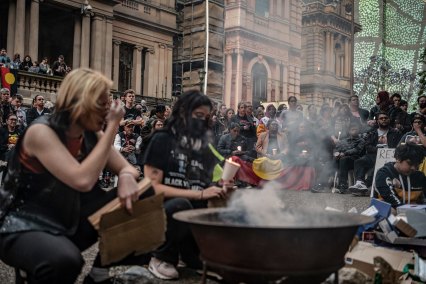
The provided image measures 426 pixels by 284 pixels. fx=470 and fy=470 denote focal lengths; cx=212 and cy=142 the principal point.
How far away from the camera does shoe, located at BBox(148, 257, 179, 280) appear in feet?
11.4

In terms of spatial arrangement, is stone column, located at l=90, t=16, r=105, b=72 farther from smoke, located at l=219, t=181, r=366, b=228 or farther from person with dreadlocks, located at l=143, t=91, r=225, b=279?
smoke, located at l=219, t=181, r=366, b=228

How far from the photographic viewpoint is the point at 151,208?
8.88 feet

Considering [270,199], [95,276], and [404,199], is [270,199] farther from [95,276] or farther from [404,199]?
[404,199]

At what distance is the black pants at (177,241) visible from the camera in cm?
330

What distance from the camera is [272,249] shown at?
226cm

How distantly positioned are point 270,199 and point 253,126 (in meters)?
7.94

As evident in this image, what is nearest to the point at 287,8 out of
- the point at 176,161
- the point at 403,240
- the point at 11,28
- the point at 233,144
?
the point at 233,144

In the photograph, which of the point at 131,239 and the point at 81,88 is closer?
the point at 81,88

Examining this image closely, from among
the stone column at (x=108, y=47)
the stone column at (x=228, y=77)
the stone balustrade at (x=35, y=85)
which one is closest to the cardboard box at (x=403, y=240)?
the stone balustrade at (x=35, y=85)

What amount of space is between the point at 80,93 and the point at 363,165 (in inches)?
309

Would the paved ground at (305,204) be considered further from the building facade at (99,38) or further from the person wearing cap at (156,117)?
the building facade at (99,38)

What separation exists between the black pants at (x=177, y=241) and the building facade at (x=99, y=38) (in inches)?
588

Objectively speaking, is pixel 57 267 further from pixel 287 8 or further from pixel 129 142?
pixel 287 8

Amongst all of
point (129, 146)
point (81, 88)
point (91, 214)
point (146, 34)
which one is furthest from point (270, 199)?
point (146, 34)
